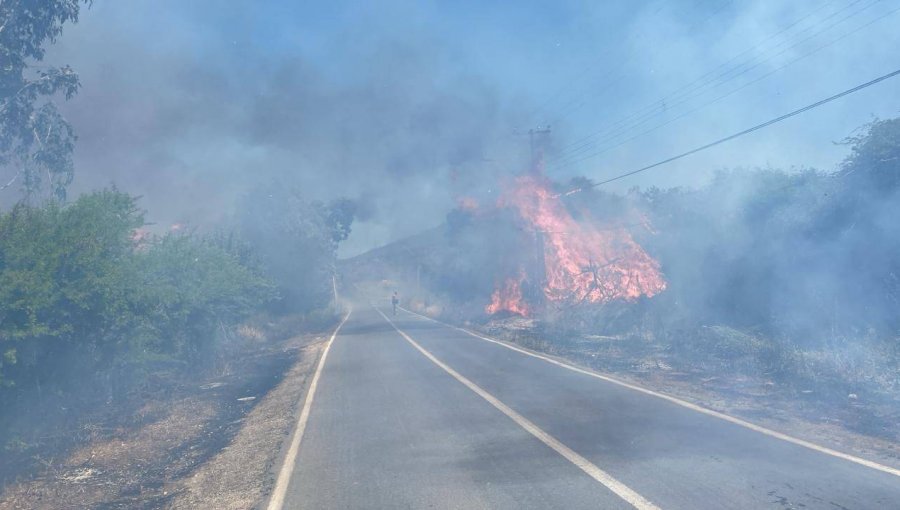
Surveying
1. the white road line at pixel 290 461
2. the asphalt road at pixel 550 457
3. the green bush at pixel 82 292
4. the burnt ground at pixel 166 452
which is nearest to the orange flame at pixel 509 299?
the burnt ground at pixel 166 452

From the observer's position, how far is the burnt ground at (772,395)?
7942mm

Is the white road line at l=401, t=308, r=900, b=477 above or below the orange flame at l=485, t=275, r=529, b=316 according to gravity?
below

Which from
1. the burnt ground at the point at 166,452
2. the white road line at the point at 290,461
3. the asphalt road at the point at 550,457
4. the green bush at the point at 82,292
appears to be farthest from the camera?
the green bush at the point at 82,292

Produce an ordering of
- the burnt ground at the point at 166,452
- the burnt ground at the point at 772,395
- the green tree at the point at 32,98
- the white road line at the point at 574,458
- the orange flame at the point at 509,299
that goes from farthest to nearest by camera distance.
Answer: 1. the orange flame at the point at 509,299
2. the green tree at the point at 32,98
3. the burnt ground at the point at 772,395
4. the burnt ground at the point at 166,452
5. the white road line at the point at 574,458

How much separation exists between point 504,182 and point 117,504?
30587 mm

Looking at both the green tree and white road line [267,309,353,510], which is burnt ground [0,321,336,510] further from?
the green tree

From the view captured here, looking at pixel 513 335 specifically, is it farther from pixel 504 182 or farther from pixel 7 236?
pixel 7 236

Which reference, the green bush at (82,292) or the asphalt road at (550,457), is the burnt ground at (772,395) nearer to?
the asphalt road at (550,457)

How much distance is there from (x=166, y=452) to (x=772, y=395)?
969cm

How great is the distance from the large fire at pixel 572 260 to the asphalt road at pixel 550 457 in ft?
48.8

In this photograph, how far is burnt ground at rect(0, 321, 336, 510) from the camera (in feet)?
24.8

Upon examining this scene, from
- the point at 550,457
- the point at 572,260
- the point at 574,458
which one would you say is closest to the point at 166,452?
the point at 550,457

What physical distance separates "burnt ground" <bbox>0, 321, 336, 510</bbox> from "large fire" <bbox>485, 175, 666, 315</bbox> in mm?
14950

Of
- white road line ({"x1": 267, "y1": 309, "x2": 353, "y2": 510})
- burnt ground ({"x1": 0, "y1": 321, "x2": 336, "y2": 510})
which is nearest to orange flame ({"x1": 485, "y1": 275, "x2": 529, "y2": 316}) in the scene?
burnt ground ({"x1": 0, "y1": 321, "x2": 336, "y2": 510})
